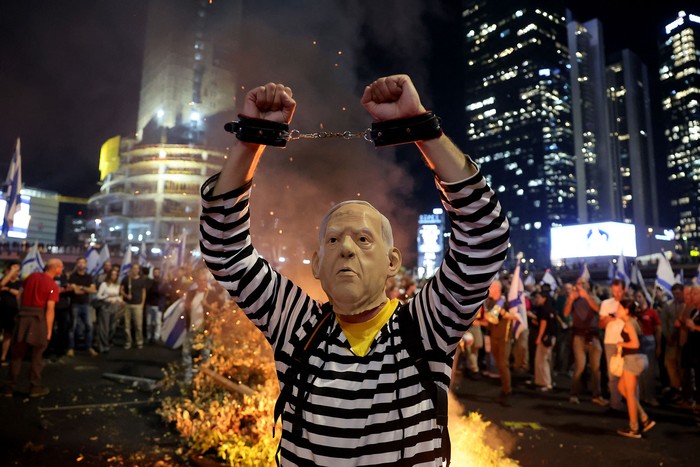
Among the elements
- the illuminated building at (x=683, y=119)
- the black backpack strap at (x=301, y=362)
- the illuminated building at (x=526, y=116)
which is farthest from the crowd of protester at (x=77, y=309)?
the illuminated building at (x=683, y=119)

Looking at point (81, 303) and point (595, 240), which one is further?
point (595, 240)

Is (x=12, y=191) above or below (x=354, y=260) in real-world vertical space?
above

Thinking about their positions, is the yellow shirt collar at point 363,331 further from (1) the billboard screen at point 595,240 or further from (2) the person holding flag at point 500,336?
(1) the billboard screen at point 595,240

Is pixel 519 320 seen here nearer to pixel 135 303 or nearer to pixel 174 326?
pixel 174 326

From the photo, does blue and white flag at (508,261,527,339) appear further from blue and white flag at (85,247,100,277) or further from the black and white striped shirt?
blue and white flag at (85,247,100,277)

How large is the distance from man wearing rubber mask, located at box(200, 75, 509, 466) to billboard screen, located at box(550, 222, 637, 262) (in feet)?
158

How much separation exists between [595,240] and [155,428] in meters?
47.2

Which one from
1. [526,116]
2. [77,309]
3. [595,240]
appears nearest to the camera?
[77,309]

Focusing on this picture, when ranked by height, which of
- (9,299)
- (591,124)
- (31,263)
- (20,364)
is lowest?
(20,364)

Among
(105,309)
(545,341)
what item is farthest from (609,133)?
(105,309)

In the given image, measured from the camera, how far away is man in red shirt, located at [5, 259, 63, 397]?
6.97 metres

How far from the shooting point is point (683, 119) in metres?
121

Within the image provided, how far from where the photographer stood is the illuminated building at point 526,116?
4557 inches

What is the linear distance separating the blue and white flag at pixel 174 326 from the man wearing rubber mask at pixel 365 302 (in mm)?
7209
